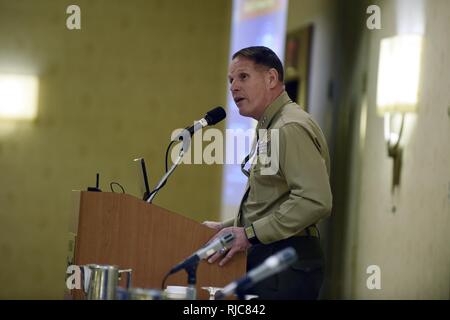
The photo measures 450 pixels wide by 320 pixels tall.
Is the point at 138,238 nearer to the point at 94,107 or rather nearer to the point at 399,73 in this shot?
the point at 399,73

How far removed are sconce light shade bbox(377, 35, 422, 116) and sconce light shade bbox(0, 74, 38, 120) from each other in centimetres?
270

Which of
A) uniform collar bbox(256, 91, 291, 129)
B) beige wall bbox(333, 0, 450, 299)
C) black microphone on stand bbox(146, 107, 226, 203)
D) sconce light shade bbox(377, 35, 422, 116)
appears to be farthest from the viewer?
sconce light shade bbox(377, 35, 422, 116)

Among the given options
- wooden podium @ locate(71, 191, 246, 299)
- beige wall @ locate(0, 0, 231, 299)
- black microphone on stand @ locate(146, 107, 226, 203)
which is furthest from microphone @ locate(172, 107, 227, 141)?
beige wall @ locate(0, 0, 231, 299)

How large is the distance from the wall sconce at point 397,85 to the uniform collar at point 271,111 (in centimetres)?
120

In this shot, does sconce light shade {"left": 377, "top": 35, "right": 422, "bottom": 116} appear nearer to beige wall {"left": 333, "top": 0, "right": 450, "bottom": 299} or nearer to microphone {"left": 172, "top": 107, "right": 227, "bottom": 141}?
beige wall {"left": 333, "top": 0, "right": 450, "bottom": 299}

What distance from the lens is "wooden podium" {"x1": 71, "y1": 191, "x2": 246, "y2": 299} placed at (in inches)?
102

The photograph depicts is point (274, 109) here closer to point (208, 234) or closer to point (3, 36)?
point (208, 234)

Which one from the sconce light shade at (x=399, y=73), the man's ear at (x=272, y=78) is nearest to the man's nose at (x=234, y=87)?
the man's ear at (x=272, y=78)

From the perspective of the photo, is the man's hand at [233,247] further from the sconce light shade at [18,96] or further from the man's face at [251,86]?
the sconce light shade at [18,96]

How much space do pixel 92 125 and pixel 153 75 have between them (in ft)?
2.02

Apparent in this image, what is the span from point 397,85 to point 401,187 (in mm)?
526

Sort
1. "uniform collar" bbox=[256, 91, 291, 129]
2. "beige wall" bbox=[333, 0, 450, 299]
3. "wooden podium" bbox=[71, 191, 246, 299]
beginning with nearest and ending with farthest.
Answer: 1. "wooden podium" bbox=[71, 191, 246, 299]
2. "uniform collar" bbox=[256, 91, 291, 129]
3. "beige wall" bbox=[333, 0, 450, 299]

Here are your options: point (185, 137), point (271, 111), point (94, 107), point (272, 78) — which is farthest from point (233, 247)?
point (94, 107)

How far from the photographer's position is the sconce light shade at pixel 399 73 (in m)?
3.91
